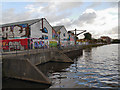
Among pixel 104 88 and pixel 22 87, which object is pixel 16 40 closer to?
pixel 22 87

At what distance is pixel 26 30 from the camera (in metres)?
32.6

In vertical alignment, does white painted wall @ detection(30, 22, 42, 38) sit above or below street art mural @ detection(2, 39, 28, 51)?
above

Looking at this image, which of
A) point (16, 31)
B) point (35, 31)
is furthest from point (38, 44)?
point (16, 31)

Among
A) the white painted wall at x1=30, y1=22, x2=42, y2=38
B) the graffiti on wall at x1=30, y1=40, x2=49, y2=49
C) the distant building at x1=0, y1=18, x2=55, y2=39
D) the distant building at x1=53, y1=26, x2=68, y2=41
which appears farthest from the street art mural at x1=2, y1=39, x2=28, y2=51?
the distant building at x1=53, y1=26, x2=68, y2=41

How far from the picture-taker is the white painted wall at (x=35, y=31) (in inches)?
1324

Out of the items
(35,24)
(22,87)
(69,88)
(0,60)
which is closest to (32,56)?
(0,60)

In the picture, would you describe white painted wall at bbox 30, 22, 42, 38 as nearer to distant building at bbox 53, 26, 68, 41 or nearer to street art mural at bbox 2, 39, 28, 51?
street art mural at bbox 2, 39, 28, 51

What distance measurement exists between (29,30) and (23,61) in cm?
1976

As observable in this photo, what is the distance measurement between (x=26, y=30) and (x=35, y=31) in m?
3.24

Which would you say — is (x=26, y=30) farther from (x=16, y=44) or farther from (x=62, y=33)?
(x=62, y=33)

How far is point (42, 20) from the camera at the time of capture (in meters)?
38.2

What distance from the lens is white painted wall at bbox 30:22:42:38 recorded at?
3362 centimetres

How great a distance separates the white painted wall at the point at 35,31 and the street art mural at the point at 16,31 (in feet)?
5.42

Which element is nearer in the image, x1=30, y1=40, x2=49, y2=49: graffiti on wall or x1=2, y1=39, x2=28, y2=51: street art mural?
x1=2, y1=39, x2=28, y2=51: street art mural
